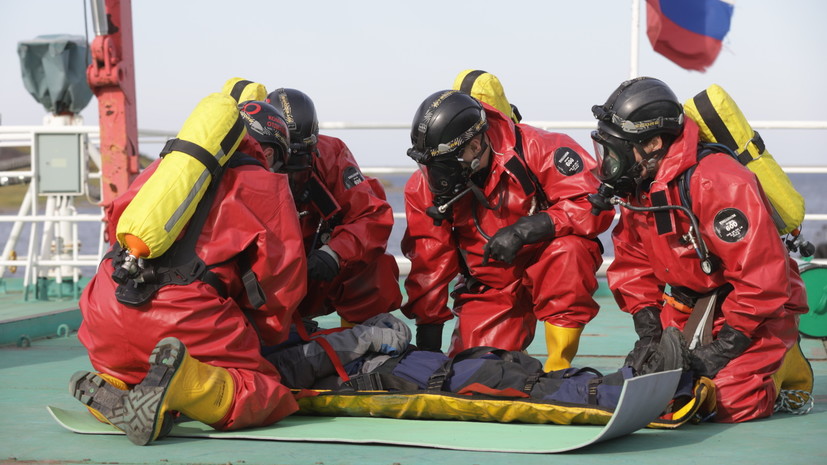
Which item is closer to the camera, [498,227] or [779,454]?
[779,454]

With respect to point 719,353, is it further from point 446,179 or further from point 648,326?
point 446,179

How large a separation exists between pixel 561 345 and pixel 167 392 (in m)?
2.08

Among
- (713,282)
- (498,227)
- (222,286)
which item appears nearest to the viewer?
(222,286)

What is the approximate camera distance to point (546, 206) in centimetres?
484

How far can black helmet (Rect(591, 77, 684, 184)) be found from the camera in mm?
3977

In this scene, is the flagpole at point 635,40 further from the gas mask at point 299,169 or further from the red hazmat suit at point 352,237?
the gas mask at point 299,169

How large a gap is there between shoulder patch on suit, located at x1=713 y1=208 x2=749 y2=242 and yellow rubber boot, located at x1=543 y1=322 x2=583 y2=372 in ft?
3.55

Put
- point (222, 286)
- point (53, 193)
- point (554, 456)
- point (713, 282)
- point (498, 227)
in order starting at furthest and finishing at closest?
point (53, 193), point (498, 227), point (713, 282), point (222, 286), point (554, 456)

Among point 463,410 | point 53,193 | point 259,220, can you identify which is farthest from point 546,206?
point 53,193

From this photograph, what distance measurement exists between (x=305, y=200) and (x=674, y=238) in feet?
5.80

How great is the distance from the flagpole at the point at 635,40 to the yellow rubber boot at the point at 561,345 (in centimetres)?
446

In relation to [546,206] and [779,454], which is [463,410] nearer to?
[779,454]

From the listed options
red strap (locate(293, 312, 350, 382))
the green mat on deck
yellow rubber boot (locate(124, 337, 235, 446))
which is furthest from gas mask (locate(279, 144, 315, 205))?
yellow rubber boot (locate(124, 337, 235, 446))

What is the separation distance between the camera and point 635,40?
870cm
